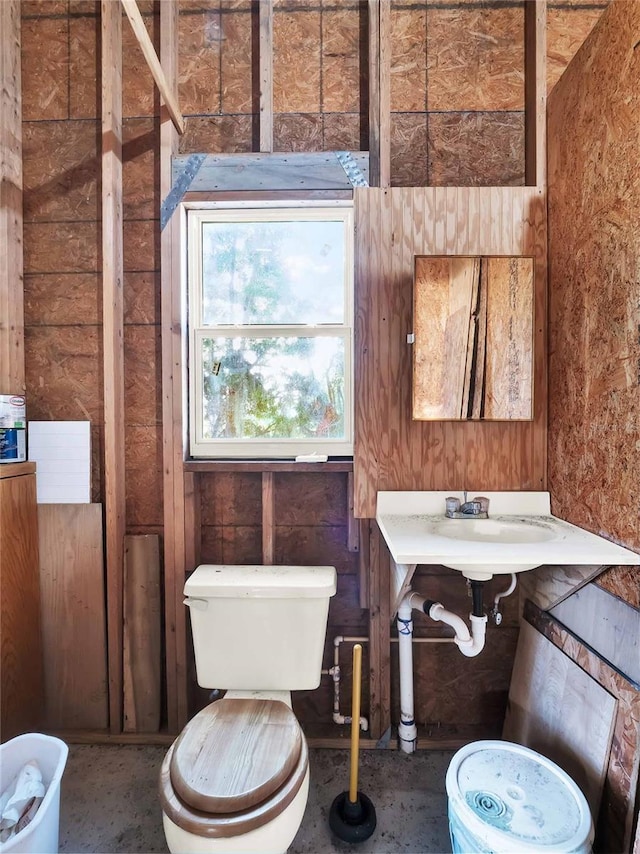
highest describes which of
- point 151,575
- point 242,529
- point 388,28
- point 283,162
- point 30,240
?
point 388,28

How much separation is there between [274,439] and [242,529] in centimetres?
38

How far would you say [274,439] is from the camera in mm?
1564

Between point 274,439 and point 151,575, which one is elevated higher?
point 274,439

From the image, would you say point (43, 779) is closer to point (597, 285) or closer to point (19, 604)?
point (19, 604)

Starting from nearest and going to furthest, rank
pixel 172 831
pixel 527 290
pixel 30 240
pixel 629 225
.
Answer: pixel 172 831 < pixel 629 225 < pixel 527 290 < pixel 30 240

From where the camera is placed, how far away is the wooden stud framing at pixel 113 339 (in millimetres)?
1457

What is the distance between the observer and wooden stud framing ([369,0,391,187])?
1432 mm

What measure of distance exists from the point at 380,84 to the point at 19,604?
229 cm

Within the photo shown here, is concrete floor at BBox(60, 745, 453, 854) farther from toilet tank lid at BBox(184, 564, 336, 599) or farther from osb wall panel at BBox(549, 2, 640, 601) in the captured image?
osb wall panel at BBox(549, 2, 640, 601)

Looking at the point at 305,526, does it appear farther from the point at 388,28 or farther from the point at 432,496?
the point at 388,28

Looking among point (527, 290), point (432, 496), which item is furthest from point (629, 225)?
point (432, 496)

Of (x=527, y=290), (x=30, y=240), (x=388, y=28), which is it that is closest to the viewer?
(x=527, y=290)

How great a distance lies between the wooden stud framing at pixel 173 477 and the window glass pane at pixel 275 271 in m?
0.15

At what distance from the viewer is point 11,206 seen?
4.88 ft
